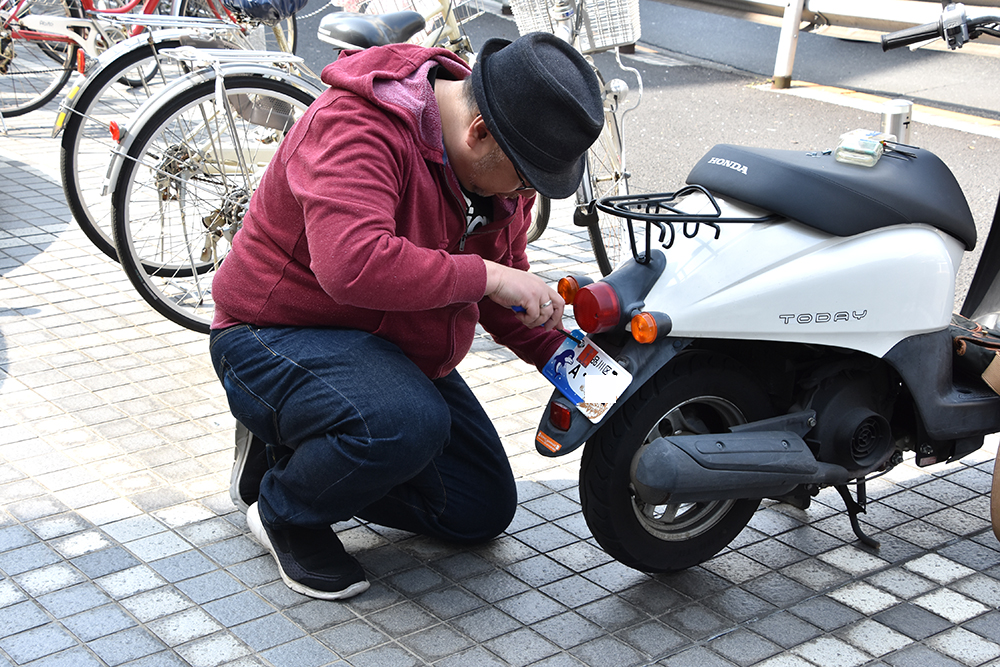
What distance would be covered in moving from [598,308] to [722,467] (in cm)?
46

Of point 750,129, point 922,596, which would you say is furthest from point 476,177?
point 750,129

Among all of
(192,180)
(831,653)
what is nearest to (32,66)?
(192,180)

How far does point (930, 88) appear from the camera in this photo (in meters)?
8.64

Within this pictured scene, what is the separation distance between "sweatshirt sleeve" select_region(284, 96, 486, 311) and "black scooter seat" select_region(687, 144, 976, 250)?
67 centimetres

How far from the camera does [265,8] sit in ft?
14.8

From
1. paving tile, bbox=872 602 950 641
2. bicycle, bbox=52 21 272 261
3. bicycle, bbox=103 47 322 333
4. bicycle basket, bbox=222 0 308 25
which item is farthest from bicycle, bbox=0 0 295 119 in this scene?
paving tile, bbox=872 602 950 641

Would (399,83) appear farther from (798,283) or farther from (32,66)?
(32,66)

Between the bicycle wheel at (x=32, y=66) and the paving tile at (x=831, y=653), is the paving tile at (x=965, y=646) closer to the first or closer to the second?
the paving tile at (x=831, y=653)

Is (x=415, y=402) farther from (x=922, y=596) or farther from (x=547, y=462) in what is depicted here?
(x=922, y=596)

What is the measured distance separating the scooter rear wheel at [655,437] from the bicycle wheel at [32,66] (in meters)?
6.34

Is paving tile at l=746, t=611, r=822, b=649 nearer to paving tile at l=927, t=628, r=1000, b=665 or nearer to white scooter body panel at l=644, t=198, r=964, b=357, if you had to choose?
paving tile at l=927, t=628, r=1000, b=665

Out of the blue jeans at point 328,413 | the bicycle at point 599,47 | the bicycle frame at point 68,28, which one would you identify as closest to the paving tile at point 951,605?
the blue jeans at point 328,413

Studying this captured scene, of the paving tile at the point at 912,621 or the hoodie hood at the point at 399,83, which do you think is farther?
the paving tile at the point at 912,621

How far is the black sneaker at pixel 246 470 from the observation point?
291cm
